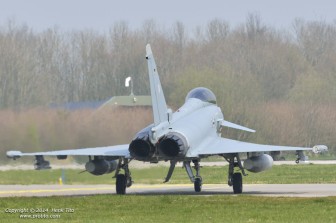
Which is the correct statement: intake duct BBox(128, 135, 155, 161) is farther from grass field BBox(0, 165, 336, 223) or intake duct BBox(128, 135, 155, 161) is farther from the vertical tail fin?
grass field BBox(0, 165, 336, 223)

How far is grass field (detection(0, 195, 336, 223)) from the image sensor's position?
25.6 metres

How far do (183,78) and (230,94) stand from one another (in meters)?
5.07

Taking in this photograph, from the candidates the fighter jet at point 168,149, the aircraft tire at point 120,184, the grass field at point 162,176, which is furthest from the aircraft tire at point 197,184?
the aircraft tire at point 120,184

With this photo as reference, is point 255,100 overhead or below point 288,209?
below

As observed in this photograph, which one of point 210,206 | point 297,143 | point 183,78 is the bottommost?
point 297,143

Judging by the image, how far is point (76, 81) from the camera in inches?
3787

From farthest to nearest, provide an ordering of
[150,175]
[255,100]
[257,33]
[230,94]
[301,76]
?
1. [257,33]
2. [301,76]
3. [255,100]
4. [230,94]
5. [150,175]

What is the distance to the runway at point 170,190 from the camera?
35.8 meters

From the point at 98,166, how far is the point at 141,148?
266 cm

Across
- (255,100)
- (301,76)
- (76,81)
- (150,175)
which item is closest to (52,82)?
(76,81)

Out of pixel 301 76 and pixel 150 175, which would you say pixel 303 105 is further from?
pixel 150 175

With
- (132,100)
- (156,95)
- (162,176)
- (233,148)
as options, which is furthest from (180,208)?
(132,100)

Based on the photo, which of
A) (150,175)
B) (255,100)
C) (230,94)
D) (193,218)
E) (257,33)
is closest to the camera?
(193,218)

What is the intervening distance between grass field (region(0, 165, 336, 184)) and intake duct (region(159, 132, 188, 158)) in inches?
186
